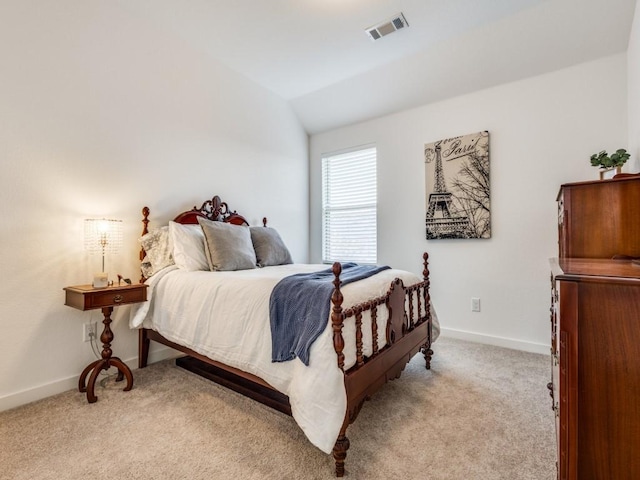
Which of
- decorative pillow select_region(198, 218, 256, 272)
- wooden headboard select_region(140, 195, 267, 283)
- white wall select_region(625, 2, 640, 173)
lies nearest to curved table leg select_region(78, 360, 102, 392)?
wooden headboard select_region(140, 195, 267, 283)

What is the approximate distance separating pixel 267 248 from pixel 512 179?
243cm

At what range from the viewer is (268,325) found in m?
1.72

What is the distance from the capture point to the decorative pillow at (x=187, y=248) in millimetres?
2518

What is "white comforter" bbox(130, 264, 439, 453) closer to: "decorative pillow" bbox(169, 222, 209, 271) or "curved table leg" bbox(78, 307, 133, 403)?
"decorative pillow" bbox(169, 222, 209, 271)

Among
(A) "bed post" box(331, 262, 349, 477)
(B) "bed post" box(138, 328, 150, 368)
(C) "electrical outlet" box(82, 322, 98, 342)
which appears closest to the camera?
(A) "bed post" box(331, 262, 349, 477)

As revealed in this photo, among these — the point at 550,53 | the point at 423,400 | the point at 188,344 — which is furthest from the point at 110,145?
the point at 550,53

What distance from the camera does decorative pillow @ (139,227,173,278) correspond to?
2.59 meters

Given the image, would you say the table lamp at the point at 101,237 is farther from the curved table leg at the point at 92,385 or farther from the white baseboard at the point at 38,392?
the white baseboard at the point at 38,392

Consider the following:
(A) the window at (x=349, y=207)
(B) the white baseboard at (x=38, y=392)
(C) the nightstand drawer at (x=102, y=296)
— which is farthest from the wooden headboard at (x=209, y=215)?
(A) the window at (x=349, y=207)

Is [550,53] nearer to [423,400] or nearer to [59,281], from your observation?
[423,400]

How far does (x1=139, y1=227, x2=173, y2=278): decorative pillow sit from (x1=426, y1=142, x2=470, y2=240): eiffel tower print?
2.60m

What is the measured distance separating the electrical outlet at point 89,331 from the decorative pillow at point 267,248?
134 cm

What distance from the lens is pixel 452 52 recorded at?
3.00m

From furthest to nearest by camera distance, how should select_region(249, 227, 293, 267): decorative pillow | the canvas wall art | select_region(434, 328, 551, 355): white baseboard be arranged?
the canvas wall art
select_region(249, 227, 293, 267): decorative pillow
select_region(434, 328, 551, 355): white baseboard
